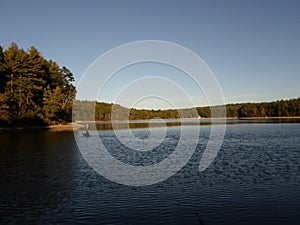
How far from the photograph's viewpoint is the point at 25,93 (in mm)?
87750

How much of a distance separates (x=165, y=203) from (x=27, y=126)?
75324 mm

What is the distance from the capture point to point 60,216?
1408 cm

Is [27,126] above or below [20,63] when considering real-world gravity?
below

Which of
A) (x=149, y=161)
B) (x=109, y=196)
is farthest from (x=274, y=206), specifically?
(x=149, y=161)

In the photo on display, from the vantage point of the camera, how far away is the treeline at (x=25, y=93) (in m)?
80.1

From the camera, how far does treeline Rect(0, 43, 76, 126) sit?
263ft

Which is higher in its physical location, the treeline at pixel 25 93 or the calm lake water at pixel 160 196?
the treeline at pixel 25 93

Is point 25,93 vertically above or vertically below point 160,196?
above

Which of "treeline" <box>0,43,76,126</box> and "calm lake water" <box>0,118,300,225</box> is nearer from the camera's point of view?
"calm lake water" <box>0,118,300,225</box>

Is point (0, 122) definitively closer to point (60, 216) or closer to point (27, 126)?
point (27, 126)

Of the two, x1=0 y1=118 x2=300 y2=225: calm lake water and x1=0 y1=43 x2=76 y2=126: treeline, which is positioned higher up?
x1=0 y1=43 x2=76 y2=126: treeline

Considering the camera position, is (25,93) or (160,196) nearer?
(160,196)

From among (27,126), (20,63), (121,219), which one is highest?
(20,63)

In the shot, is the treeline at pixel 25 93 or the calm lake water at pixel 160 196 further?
the treeline at pixel 25 93
